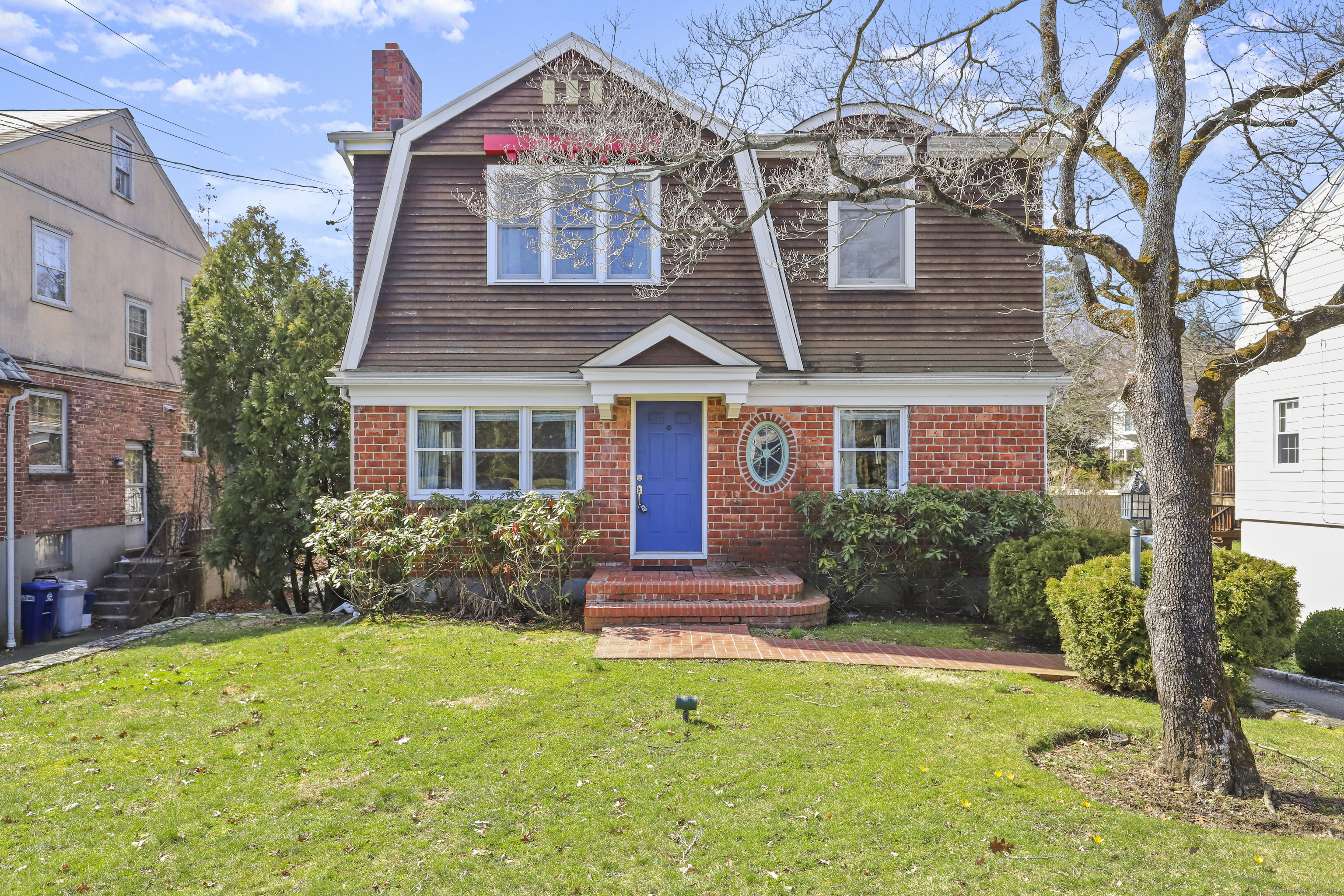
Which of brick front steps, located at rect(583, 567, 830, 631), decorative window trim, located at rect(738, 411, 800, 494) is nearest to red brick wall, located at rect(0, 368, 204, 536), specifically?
brick front steps, located at rect(583, 567, 830, 631)

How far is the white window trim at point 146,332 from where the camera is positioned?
16.4 metres

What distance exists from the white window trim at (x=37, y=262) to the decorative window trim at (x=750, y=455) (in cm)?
1266

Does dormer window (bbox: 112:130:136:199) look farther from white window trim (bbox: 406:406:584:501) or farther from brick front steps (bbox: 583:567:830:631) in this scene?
brick front steps (bbox: 583:567:830:631)

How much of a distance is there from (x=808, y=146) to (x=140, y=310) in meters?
14.4

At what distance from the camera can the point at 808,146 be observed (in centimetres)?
1121

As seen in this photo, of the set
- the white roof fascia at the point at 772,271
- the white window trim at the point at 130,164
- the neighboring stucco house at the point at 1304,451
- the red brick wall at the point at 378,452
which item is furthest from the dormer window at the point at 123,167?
the neighboring stucco house at the point at 1304,451

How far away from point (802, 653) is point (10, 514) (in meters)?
11.8

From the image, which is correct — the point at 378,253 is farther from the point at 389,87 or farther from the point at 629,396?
the point at 629,396

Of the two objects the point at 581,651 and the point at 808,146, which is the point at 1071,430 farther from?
the point at 581,651

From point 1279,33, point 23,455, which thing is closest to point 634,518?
point 1279,33

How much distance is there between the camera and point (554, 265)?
11227mm

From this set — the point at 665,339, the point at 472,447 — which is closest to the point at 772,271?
the point at 665,339

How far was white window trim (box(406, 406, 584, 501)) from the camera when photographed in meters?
10.9

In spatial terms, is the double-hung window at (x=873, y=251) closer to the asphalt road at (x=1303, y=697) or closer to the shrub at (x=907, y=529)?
the shrub at (x=907, y=529)
